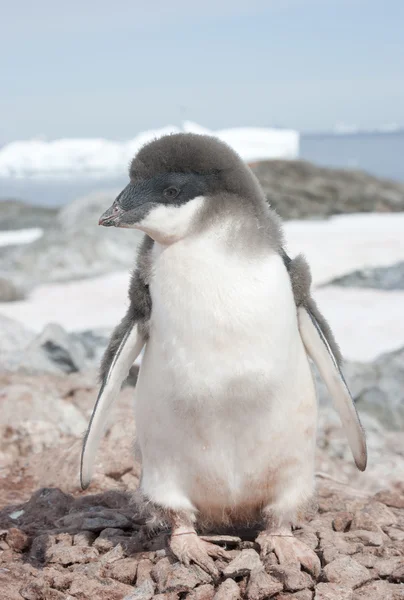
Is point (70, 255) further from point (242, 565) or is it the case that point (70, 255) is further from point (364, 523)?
point (242, 565)

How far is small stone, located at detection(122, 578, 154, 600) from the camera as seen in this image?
2293 mm

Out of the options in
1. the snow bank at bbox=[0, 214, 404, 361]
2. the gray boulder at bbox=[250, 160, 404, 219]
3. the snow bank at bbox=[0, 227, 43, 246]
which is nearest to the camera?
the snow bank at bbox=[0, 214, 404, 361]

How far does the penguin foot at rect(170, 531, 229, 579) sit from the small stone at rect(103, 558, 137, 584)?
5.8 inches

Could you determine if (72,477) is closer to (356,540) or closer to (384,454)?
(356,540)

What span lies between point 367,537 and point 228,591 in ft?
2.15

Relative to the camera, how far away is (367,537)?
2668mm

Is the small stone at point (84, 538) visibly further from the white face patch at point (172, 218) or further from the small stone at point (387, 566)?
the white face patch at point (172, 218)

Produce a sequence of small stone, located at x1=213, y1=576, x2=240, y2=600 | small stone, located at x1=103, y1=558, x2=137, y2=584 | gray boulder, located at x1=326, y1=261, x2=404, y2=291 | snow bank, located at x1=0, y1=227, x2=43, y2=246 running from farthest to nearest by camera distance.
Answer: snow bank, located at x1=0, y1=227, x2=43, y2=246 < gray boulder, located at x1=326, y1=261, x2=404, y2=291 < small stone, located at x1=103, y1=558, x2=137, y2=584 < small stone, located at x1=213, y1=576, x2=240, y2=600

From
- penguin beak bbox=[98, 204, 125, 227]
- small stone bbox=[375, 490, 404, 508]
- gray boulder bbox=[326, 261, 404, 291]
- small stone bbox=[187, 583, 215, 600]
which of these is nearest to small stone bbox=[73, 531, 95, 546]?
small stone bbox=[187, 583, 215, 600]

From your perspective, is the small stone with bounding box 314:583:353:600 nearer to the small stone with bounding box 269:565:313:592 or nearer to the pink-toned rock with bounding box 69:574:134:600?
the small stone with bounding box 269:565:313:592

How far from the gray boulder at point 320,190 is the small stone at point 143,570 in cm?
1351

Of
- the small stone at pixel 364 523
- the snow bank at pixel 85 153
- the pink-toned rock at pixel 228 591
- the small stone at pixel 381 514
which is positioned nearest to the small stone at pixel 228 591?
the pink-toned rock at pixel 228 591

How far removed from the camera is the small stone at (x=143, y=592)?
90.3 inches

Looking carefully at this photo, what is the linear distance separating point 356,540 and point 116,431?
5.01 ft
